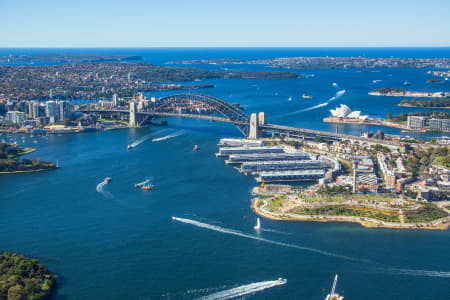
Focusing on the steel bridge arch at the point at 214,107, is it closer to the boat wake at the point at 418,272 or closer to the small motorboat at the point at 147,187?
the small motorboat at the point at 147,187

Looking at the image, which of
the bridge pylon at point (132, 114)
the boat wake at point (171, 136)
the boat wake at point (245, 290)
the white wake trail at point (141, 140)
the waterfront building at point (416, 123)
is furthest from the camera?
the bridge pylon at point (132, 114)

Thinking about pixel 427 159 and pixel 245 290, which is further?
pixel 427 159

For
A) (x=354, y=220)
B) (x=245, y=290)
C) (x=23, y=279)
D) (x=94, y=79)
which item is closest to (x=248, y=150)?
(x=354, y=220)

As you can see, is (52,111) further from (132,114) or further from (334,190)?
(334,190)

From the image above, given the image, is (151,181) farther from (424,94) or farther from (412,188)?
(424,94)

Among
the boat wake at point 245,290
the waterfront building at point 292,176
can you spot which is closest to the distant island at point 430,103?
the waterfront building at point 292,176

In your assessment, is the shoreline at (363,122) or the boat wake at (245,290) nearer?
the boat wake at (245,290)

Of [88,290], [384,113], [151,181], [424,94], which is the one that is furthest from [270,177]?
[424,94]
